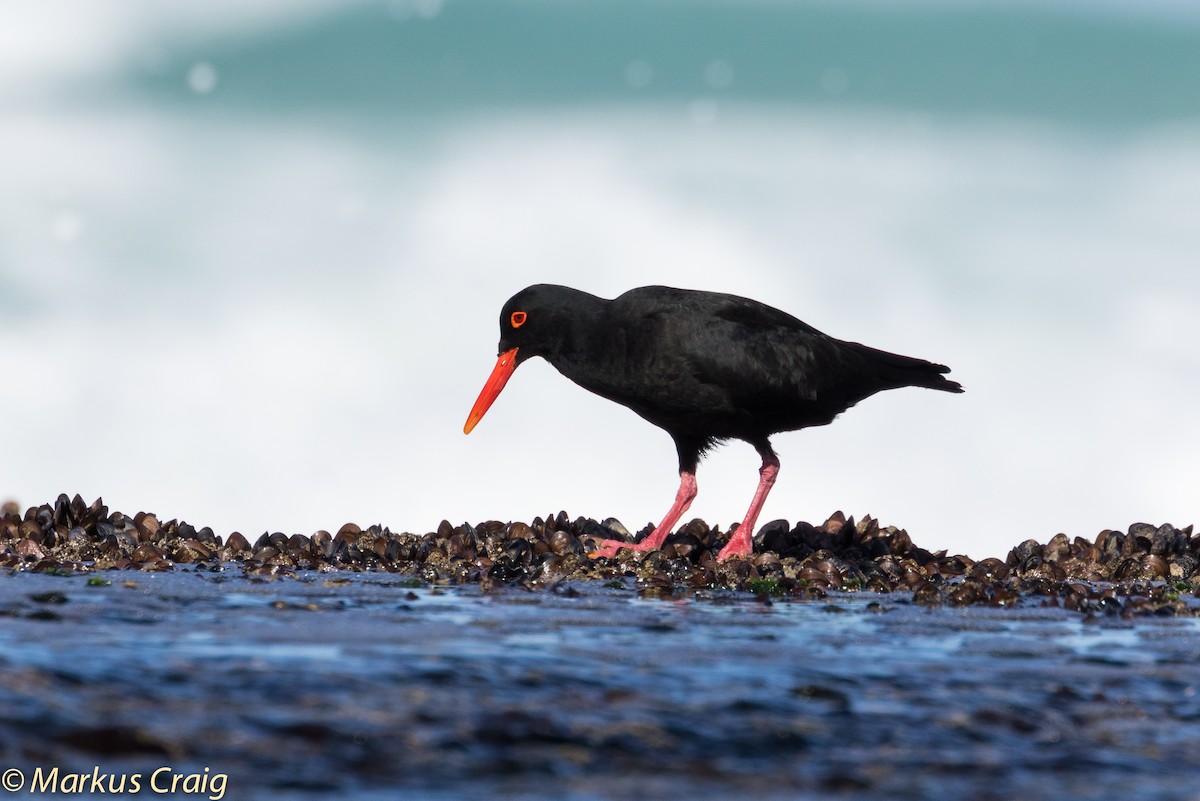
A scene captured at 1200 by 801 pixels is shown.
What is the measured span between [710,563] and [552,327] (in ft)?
9.01

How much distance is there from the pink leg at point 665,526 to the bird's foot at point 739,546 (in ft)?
1.82

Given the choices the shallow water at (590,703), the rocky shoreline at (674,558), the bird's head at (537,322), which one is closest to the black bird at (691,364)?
the bird's head at (537,322)

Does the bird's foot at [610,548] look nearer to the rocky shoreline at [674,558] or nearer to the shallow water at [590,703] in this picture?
the rocky shoreline at [674,558]

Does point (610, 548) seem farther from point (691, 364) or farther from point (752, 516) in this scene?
point (691, 364)

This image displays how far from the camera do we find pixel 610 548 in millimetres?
10352

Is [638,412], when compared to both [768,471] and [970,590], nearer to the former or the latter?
[768,471]

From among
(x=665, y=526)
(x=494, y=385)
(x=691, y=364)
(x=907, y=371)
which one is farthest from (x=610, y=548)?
(x=907, y=371)

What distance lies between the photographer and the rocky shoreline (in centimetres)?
876

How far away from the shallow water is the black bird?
3.67 m

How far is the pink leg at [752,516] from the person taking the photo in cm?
1029

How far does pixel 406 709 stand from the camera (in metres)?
4.60

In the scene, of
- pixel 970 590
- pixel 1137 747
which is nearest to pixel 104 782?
pixel 1137 747

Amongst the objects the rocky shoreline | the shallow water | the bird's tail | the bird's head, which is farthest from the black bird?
the shallow water

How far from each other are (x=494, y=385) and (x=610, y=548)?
213 cm
